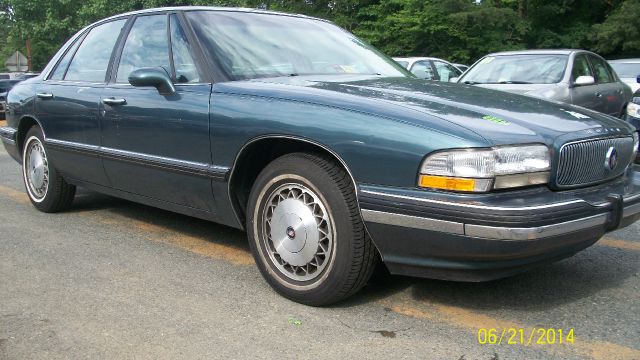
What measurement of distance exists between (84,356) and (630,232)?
12.7 ft

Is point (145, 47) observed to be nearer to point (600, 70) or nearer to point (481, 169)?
point (481, 169)

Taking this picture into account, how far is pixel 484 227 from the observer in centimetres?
258

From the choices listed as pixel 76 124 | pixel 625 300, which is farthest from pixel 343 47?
pixel 625 300

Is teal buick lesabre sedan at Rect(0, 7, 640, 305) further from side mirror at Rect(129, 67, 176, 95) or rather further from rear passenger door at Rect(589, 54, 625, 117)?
rear passenger door at Rect(589, 54, 625, 117)

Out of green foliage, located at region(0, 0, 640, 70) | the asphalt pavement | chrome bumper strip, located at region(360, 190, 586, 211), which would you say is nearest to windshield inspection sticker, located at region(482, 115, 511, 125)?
chrome bumper strip, located at region(360, 190, 586, 211)

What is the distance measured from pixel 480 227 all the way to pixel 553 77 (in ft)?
20.4

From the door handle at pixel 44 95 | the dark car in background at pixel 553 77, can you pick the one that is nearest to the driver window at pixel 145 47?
the door handle at pixel 44 95

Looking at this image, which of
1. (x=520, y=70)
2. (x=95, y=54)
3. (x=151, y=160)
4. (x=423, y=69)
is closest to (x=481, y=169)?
(x=151, y=160)

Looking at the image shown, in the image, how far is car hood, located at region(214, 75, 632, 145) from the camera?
2793 millimetres

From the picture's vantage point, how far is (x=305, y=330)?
9.61 feet

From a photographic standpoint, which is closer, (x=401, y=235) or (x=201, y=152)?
(x=401, y=235)

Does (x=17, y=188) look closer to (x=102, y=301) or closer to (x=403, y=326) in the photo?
(x=102, y=301)
